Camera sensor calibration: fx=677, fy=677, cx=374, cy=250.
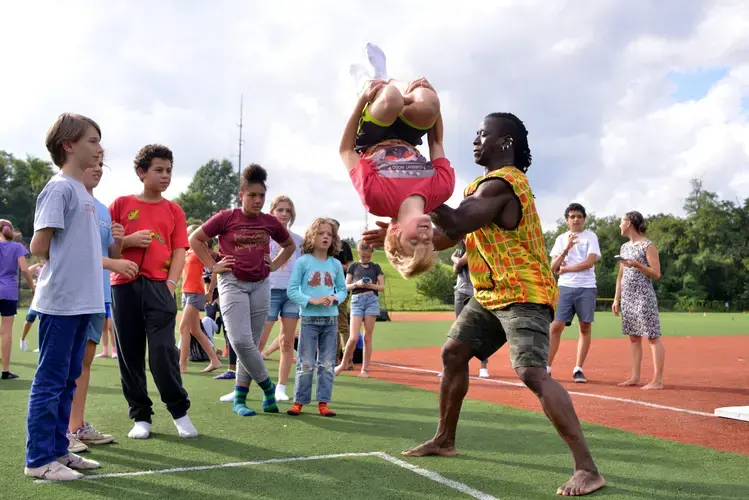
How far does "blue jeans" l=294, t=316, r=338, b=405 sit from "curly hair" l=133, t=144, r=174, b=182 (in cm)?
209

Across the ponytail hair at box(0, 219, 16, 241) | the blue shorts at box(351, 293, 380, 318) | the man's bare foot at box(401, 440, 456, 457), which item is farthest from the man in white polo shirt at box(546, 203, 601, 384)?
the ponytail hair at box(0, 219, 16, 241)

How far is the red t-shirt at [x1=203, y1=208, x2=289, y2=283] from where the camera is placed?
250 inches

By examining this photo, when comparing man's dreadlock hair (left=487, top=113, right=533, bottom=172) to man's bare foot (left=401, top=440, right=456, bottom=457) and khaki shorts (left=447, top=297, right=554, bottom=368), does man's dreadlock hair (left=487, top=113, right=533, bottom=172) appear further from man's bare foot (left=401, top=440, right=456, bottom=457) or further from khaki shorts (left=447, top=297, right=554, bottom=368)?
man's bare foot (left=401, top=440, right=456, bottom=457)

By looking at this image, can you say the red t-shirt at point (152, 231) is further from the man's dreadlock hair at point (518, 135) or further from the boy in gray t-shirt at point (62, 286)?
the man's dreadlock hair at point (518, 135)

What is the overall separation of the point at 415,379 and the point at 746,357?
755 cm

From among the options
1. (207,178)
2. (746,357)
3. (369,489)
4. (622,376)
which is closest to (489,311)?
(369,489)

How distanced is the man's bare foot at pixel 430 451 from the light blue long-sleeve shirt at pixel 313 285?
2.17 metres

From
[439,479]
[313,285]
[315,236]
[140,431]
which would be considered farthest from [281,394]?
[439,479]

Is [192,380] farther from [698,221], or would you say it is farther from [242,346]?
[698,221]

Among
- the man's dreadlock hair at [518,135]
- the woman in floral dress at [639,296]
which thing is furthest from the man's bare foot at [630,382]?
the man's dreadlock hair at [518,135]

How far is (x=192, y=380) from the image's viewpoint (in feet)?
28.9

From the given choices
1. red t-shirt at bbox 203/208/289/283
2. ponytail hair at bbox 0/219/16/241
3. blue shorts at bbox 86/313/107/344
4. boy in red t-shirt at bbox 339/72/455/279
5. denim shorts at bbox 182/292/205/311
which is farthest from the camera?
denim shorts at bbox 182/292/205/311

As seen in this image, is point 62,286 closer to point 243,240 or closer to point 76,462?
point 76,462

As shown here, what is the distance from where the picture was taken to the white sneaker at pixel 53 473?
4098 mm
